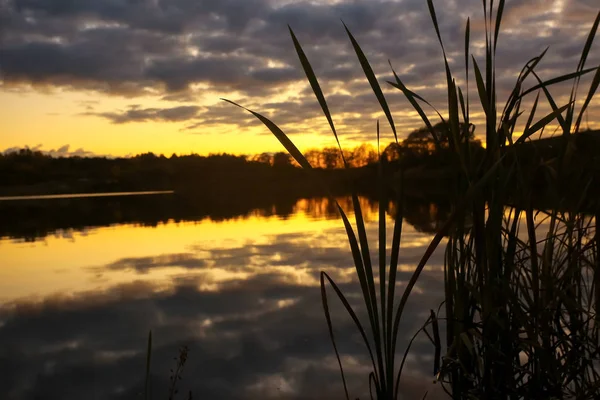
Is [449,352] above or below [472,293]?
below

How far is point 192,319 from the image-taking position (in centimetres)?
509

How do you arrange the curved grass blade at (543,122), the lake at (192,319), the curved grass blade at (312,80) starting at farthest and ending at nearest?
the lake at (192,319)
the curved grass blade at (543,122)
the curved grass blade at (312,80)

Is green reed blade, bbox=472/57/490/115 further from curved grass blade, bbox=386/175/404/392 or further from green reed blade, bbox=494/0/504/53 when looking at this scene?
curved grass blade, bbox=386/175/404/392

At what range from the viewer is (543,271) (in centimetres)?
173

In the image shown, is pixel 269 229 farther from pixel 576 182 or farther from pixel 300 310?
pixel 576 182

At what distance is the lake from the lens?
141 inches

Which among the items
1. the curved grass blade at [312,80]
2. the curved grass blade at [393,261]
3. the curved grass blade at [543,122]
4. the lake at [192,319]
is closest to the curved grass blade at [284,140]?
the curved grass blade at [312,80]

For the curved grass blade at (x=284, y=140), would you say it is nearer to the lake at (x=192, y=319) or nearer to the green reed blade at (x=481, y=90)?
the green reed blade at (x=481, y=90)

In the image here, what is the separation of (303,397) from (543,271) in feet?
6.52

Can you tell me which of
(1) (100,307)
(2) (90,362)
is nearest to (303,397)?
(2) (90,362)

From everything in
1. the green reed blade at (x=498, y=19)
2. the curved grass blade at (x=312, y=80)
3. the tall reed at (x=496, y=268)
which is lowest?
the tall reed at (x=496, y=268)

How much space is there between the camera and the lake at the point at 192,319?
141 inches

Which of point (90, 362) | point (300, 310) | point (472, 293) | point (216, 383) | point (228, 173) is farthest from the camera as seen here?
point (228, 173)

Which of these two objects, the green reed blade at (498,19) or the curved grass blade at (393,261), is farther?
the green reed blade at (498,19)
